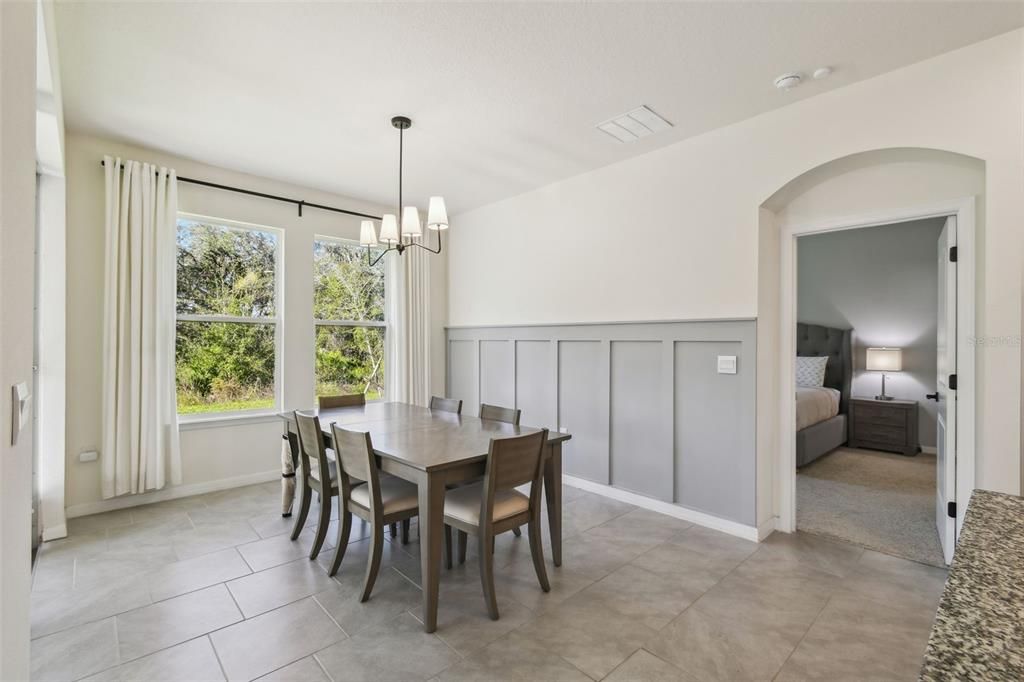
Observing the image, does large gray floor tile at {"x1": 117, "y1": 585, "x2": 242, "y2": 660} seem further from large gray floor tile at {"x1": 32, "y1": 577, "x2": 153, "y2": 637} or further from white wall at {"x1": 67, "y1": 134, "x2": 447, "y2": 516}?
white wall at {"x1": 67, "y1": 134, "x2": 447, "y2": 516}

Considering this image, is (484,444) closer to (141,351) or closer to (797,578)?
(797,578)

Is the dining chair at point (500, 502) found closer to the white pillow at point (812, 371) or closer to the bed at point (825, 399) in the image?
the bed at point (825, 399)

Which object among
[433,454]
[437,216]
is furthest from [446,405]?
[437,216]

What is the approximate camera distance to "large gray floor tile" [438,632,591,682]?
5.97 ft

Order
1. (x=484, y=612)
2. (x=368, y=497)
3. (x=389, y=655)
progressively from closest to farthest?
(x=389, y=655) < (x=484, y=612) < (x=368, y=497)

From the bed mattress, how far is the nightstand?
26 cm

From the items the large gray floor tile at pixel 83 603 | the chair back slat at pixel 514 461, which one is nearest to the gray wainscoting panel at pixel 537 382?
the chair back slat at pixel 514 461

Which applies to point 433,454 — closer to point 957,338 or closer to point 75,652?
point 75,652

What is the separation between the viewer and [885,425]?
5383 mm

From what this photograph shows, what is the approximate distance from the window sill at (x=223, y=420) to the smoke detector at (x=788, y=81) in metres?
4.19

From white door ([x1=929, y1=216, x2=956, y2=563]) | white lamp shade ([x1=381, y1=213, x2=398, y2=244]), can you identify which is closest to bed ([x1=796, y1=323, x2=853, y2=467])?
white door ([x1=929, y1=216, x2=956, y2=563])

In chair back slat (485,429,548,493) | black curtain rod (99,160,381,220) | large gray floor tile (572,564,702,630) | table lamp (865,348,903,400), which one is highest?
black curtain rod (99,160,381,220)

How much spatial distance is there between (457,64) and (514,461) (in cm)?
212

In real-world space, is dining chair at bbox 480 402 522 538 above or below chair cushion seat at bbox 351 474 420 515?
above
